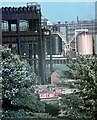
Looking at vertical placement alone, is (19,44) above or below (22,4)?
below

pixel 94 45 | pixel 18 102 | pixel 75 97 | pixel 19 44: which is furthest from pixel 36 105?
pixel 94 45

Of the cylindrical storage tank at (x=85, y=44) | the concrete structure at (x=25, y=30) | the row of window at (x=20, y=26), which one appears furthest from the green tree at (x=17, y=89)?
the cylindrical storage tank at (x=85, y=44)

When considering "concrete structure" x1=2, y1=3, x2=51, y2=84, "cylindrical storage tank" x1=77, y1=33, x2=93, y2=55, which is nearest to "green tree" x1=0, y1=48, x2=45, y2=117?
"concrete structure" x1=2, y1=3, x2=51, y2=84

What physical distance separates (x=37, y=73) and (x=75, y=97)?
45cm

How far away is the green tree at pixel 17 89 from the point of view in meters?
3.20

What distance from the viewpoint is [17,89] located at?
323cm

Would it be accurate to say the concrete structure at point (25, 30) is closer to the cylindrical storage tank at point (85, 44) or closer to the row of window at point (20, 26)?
the row of window at point (20, 26)

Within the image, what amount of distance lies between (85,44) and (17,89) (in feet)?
2.66

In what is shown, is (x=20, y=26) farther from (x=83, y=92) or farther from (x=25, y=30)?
(x=83, y=92)

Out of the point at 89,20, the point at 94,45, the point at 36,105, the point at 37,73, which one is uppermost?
the point at 89,20

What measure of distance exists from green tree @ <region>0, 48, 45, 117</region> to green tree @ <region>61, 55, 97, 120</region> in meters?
0.28

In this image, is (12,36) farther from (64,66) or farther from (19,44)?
(64,66)

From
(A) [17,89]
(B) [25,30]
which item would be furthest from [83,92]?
(B) [25,30]

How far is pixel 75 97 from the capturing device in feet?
10.5
